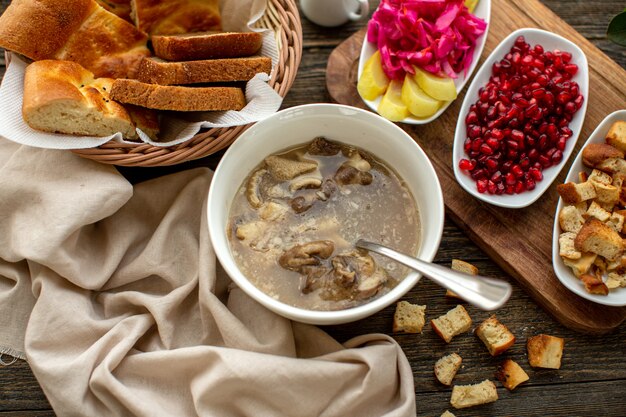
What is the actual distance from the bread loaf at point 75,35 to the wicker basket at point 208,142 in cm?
44

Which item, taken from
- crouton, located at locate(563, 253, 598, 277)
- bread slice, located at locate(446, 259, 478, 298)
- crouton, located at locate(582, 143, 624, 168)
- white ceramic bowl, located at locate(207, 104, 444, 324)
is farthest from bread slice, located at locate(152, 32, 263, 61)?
crouton, located at locate(563, 253, 598, 277)

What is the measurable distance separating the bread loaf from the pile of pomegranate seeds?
1.71 m

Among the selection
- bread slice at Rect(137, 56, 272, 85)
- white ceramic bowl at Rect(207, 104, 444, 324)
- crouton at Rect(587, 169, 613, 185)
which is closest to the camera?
white ceramic bowl at Rect(207, 104, 444, 324)

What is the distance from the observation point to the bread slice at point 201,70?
9.18ft

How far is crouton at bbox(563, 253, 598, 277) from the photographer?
2.86 metres

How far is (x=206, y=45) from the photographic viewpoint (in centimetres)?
289

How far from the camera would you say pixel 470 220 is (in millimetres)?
3109

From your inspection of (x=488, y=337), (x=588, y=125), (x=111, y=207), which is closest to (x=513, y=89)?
(x=588, y=125)

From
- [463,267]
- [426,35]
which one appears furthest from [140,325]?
[426,35]

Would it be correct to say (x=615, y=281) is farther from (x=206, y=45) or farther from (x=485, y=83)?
(x=206, y=45)

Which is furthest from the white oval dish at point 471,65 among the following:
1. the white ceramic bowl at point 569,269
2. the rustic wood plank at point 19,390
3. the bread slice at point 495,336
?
the rustic wood plank at point 19,390

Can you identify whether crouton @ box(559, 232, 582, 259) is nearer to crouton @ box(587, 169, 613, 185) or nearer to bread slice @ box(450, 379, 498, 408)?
crouton @ box(587, 169, 613, 185)

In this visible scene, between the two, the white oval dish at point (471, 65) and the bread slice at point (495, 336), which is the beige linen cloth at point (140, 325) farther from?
the white oval dish at point (471, 65)

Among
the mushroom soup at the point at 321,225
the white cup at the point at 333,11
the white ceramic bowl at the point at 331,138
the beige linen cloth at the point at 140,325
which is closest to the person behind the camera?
the white ceramic bowl at the point at 331,138
